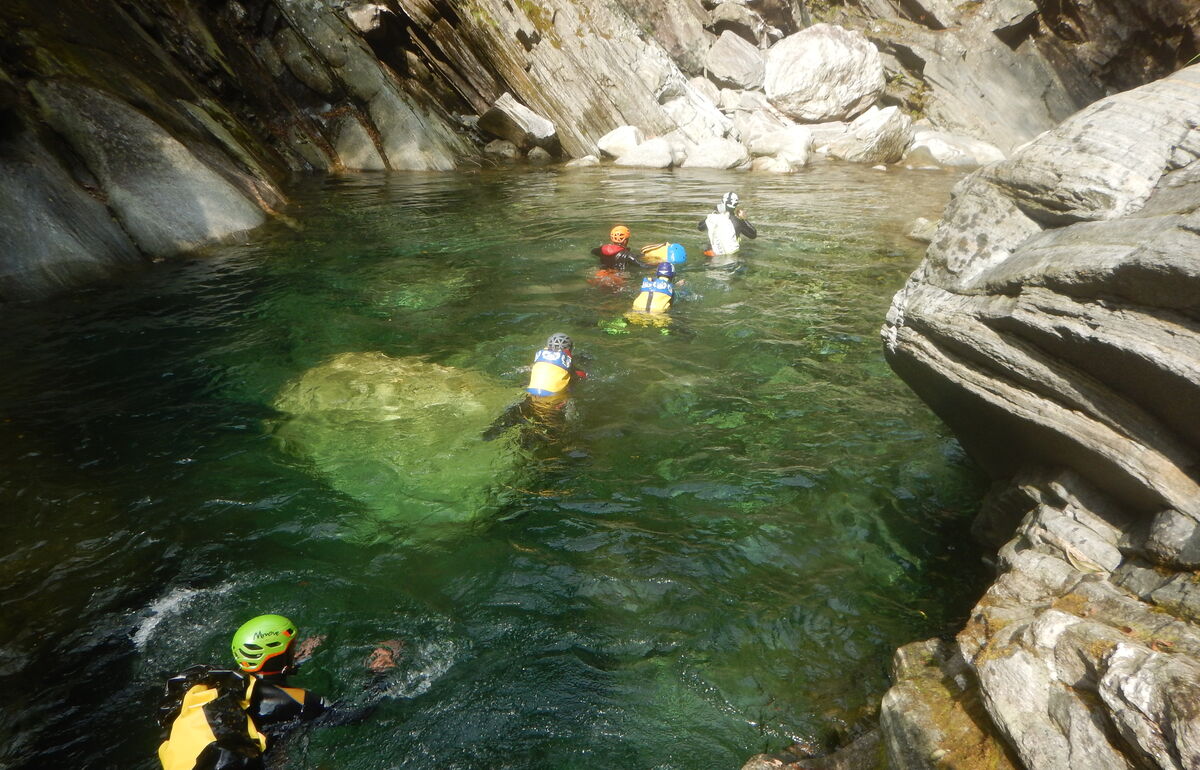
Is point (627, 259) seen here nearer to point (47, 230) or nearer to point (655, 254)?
point (655, 254)

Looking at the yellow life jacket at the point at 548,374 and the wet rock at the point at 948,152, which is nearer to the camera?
the yellow life jacket at the point at 548,374

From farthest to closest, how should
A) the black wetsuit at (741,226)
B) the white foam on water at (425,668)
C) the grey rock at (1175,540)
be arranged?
the black wetsuit at (741,226) → the white foam on water at (425,668) → the grey rock at (1175,540)

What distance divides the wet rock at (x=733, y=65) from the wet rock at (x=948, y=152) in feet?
25.1

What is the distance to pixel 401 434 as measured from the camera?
722 cm

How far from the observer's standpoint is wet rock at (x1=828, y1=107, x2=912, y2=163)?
28391mm

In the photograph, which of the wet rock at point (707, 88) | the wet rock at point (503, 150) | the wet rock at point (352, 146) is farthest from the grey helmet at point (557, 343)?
the wet rock at point (707, 88)

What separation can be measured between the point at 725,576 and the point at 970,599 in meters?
1.73

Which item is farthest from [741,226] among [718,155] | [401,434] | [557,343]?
[718,155]

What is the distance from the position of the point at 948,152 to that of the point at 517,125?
18082 millimetres

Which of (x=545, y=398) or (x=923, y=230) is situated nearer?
(x=545, y=398)

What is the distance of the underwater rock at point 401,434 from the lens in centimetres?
628

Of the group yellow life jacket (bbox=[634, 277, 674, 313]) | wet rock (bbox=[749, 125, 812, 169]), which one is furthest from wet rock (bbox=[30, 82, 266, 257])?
wet rock (bbox=[749, 125, 812, 169])

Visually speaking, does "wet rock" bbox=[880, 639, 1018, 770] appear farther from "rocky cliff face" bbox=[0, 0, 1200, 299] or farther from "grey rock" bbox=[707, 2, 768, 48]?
"grey rock" bbox=[707, 2, 768, 48]

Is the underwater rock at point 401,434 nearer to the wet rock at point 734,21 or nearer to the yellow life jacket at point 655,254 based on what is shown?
the yellow life jacket at point 655,254
